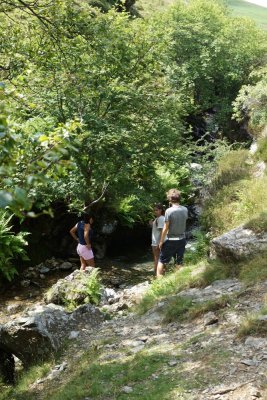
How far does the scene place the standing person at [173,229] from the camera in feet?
30.0

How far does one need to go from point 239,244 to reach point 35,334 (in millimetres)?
4037

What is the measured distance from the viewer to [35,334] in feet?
23.6

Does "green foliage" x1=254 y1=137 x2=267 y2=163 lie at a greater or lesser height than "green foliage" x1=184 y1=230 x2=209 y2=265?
greater

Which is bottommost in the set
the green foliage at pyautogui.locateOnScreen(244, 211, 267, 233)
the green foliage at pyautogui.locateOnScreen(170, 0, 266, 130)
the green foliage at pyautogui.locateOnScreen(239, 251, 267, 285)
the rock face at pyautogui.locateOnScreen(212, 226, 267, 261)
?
the green foliage at pyautogui.locateOnScreen(239, 251, 267, 285)

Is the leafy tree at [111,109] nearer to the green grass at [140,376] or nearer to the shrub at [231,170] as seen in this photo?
the shrub at [231,170]

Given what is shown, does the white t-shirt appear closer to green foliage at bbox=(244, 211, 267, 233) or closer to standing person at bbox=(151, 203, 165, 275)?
standing person at bbox=(151, 203, 165, 275)

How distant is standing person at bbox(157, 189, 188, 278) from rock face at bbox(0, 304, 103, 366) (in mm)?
2697

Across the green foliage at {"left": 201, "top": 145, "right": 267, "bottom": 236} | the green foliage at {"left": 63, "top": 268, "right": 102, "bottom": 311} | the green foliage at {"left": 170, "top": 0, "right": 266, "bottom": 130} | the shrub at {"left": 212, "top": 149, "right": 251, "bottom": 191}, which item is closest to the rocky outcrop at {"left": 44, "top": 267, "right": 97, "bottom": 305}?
the green foliage at {"left": 63, "top": 268, "right": 102, "bottom": 311}

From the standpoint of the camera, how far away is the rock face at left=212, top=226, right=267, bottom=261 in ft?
26.9

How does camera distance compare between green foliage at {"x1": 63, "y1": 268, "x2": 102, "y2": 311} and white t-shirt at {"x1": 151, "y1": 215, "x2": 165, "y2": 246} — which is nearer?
green foliage at {"x1": 63, "y1": 268, "x2": 102, "y2": 311}

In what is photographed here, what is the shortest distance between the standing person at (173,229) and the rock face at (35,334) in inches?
106

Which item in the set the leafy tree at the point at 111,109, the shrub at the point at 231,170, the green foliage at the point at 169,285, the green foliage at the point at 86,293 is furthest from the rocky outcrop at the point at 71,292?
the shrub at the point at 231,170

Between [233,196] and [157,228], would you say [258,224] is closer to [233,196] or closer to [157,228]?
[157,228]

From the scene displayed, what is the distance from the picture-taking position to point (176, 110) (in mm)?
14547
